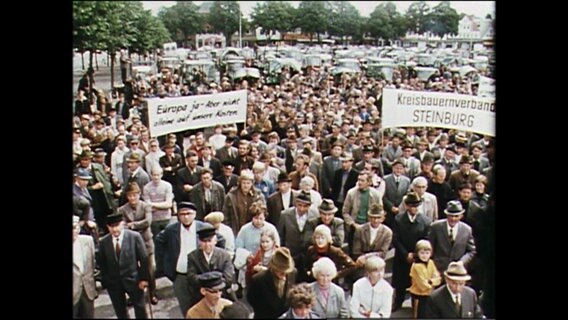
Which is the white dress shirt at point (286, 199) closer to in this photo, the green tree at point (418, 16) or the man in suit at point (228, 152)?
the man in suit at point (228, 152)

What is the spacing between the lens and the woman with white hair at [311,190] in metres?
4.43

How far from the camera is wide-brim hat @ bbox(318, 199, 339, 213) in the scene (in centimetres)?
442

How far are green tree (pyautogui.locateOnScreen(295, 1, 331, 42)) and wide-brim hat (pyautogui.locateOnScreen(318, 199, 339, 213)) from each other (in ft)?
2.94

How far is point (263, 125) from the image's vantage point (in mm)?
4465

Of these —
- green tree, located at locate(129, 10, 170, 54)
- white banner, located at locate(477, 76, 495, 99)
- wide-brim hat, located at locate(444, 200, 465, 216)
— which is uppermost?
green tree, located at locate(129, 10, 170, 54)

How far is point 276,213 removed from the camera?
14.5 ft

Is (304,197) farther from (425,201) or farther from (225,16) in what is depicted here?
(225,16)

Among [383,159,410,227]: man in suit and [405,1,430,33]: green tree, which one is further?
[383,159,410,227]: man in suit

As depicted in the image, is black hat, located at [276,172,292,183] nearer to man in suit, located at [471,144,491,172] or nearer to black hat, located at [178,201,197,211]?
black hat, located at [178,201,197,211]

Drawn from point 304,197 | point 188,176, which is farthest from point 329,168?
point 188,176

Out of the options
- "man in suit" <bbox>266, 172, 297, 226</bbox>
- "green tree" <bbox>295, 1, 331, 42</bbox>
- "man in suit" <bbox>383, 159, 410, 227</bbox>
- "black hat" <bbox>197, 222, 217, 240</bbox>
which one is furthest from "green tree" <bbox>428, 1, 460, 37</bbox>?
"black hat" <bbox>197, 222, 217, 240</bbox>
